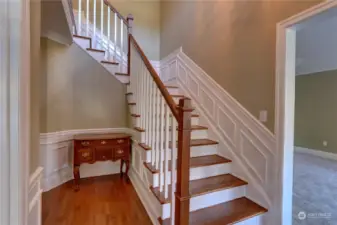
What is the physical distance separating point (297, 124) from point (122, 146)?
586 cm

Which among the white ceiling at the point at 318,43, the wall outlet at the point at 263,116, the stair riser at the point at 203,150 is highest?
the white ceiling at the point at 318,43

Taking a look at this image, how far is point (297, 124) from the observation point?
664cm

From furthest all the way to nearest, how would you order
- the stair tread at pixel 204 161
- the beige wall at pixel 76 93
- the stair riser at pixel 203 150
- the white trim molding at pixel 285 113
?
the beige wall at pixel 76 93 → the stair riser at pixel 203 150 → the stair tread at pixel 204 161 → the white trim molding at pixel 285 113

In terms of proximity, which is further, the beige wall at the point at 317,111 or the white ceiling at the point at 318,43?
the beige wall at the point at 317,111

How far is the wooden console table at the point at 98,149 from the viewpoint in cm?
299

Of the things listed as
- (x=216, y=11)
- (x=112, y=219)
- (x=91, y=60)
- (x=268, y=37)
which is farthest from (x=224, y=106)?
(x=91, y=60)

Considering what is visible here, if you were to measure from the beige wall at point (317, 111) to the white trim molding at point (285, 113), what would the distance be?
15.3 feet

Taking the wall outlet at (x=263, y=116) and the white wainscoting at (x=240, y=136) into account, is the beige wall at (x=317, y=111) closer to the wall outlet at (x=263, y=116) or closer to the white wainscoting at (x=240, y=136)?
the white wainscoting at (x=240, y=136)

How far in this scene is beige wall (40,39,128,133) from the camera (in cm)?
311

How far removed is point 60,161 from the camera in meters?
3.20

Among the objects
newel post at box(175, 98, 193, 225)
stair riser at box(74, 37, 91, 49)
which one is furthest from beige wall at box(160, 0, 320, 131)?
stair riser at box(74, 37, 91, 49)

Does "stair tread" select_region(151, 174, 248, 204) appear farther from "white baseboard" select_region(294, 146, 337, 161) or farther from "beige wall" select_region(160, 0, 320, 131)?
"white baseboard" select_region(294, 146, 337, 161)

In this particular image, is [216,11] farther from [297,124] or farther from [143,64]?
[297,124]

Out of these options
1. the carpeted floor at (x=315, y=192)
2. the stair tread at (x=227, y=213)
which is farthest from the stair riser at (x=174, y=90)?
the carpeted floor at (x=315, y=192)
